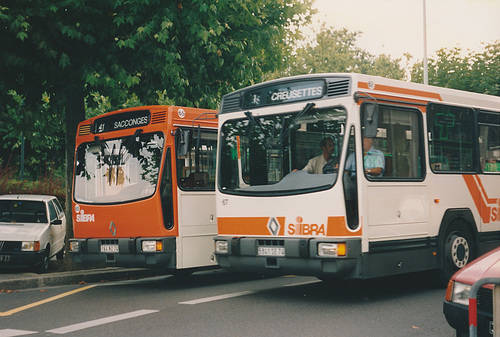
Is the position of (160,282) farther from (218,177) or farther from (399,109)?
(399,109)

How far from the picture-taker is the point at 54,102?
531 inches

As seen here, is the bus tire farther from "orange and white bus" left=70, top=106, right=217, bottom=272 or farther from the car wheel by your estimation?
the car wheel

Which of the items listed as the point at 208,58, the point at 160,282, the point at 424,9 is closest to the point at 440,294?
the point at 160,282

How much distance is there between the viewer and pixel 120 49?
43.2 feet

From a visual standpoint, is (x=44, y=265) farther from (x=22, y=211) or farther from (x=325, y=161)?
(x=325, y=161)

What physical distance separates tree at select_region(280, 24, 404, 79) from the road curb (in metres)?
38.8

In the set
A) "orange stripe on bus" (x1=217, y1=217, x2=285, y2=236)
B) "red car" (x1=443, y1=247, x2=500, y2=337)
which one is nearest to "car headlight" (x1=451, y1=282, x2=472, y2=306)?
"red car" (x1=443, y1=247, x2=500, y2=337)

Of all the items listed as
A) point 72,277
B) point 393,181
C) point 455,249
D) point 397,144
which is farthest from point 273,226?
point 72,277

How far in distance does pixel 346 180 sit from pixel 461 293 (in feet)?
9.32

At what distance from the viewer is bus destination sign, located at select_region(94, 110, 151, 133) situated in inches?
425

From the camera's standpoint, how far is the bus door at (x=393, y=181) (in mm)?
8516

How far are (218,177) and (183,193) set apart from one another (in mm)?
968

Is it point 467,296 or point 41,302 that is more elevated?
point 467,296

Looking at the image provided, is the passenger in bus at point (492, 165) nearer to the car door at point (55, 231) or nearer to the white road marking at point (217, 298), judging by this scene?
the white road marking at point (217, 298)
